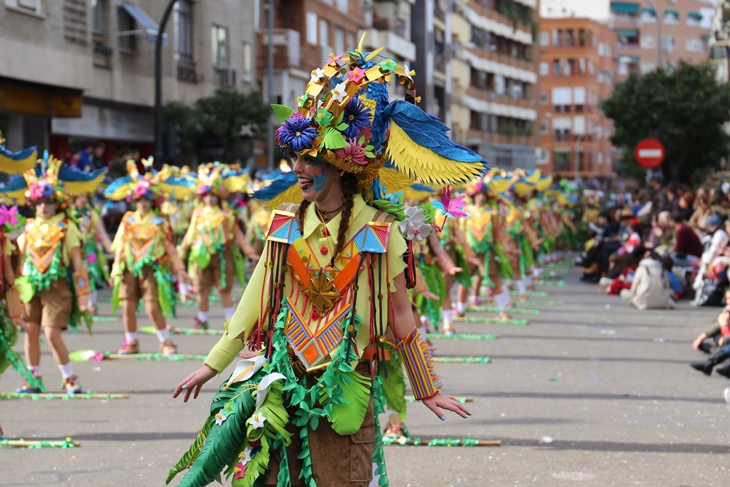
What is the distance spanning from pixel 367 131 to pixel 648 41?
122m

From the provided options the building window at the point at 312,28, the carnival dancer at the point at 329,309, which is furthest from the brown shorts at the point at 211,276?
the building window at the point at 312,28

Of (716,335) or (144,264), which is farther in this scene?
(144,264)

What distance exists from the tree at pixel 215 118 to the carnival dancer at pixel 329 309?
26.2 m

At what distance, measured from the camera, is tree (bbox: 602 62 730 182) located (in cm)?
3784

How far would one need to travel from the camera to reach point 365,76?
475 cm

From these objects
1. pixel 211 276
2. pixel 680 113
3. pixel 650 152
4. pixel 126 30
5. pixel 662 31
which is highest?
pixel 662 31

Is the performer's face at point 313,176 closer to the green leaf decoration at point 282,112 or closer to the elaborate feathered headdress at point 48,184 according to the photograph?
the green leaf decoration at point 282,112

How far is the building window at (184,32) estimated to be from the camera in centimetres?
3350

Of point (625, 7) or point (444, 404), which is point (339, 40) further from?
point (625, 7)

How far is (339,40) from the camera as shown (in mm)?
48281

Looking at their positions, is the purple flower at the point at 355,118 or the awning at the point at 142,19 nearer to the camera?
the purple flower at the point at 355,118

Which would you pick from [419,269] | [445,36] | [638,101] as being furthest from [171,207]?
[445,36]

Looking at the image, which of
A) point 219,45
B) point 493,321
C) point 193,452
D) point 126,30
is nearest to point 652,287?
point 493,321

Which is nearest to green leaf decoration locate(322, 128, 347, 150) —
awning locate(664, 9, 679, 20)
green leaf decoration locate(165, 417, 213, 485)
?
green leaf decoration locate(165, 417, 213, 485)
